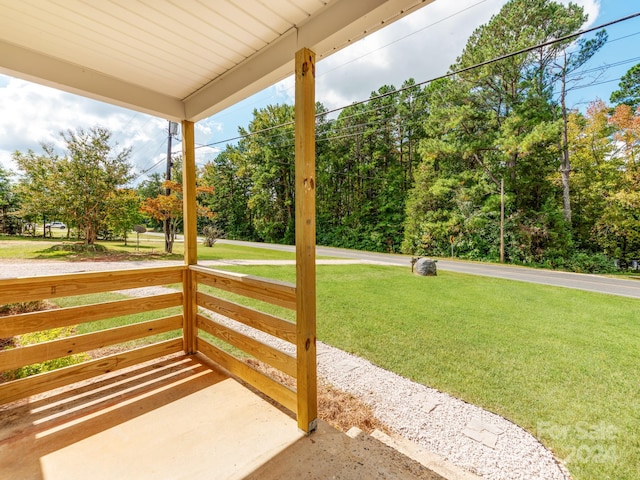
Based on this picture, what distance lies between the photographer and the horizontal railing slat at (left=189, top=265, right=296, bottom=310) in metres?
1.49

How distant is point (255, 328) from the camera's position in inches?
65.7

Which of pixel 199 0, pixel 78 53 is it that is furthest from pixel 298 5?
pixel 78 53

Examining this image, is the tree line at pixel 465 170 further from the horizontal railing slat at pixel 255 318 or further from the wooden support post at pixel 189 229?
the horizontal railing slat at pixel 255 318

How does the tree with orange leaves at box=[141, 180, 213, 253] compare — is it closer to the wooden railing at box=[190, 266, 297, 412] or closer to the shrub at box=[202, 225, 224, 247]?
the shrub at box=[202, 225, 224, 247]

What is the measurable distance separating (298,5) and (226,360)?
211cm

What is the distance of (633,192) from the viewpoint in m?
8.98

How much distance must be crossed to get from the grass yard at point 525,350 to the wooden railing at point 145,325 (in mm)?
1527

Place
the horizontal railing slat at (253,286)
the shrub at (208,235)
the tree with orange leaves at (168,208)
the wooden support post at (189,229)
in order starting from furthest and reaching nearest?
1. the shrub at (208,235)
2. the tree with orange leaves at (168,208)
3. the wooden support post at (189,229)
4. the horizontal railing slat at (253,286)

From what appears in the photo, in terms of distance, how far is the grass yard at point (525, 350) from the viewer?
1.87 meters

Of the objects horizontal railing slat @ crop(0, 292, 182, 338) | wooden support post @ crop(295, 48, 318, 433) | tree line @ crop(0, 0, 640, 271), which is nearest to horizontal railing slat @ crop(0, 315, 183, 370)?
horizontal railing slat @ crop(0, 292, 182, 338)

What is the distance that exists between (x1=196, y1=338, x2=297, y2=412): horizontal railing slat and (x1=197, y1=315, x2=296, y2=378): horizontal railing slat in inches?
4.8

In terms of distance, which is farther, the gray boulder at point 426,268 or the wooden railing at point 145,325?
the gray boulder at point 426,268

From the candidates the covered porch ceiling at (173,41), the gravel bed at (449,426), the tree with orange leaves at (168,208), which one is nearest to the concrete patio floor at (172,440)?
the gravel bed at (449,426)

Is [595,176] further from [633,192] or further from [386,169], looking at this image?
[386,169]
